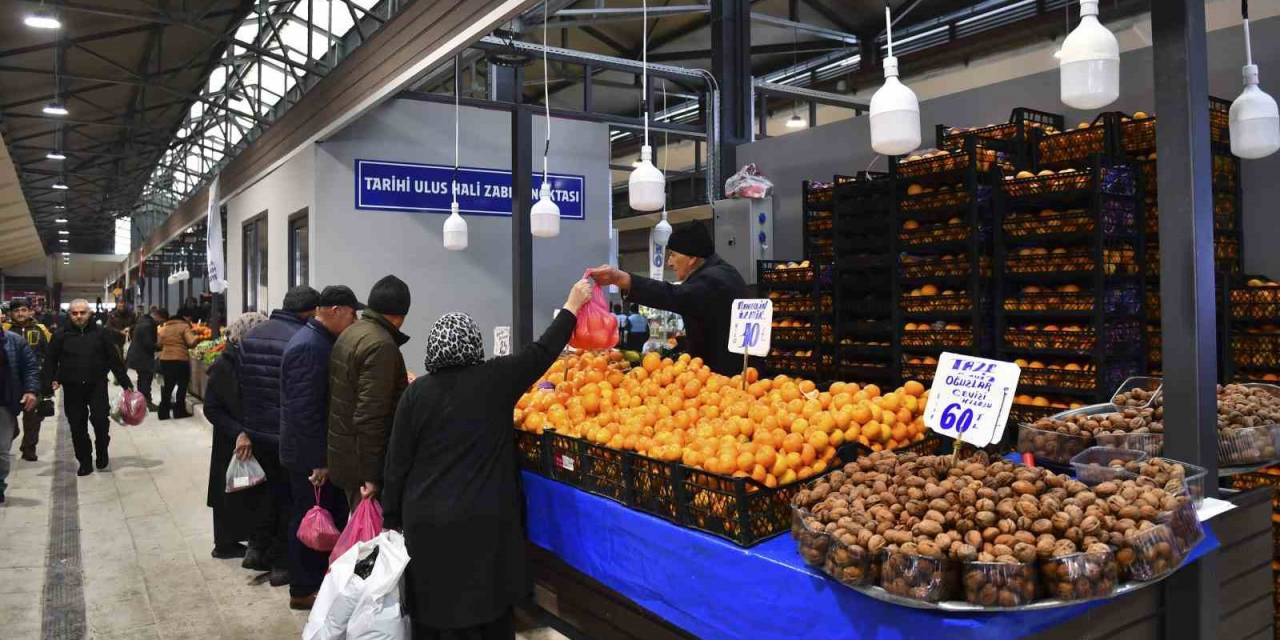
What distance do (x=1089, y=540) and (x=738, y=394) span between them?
1680 mm

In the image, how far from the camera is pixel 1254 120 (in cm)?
293

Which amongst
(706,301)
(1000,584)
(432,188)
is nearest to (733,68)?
(432,188)

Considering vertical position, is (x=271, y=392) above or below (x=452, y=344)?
below

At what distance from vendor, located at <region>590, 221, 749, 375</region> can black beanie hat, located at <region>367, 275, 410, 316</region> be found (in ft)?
3.46

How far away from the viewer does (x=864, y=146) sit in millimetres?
6523

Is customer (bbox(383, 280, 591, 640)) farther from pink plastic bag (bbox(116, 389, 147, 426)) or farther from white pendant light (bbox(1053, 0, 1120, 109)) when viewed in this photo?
pink plastic bag (bbox(116, 389, 147, 426))

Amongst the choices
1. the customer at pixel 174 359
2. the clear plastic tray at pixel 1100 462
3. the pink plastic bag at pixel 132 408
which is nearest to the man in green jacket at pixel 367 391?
the clear plastic tray at pixel 1100 462

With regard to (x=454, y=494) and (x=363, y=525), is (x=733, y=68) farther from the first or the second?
(x=454, y=494)

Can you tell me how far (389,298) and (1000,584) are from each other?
268 centimetres

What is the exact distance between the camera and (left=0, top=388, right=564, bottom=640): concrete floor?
4047 millimetres

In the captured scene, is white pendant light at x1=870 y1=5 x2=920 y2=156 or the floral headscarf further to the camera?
the floral headscarf

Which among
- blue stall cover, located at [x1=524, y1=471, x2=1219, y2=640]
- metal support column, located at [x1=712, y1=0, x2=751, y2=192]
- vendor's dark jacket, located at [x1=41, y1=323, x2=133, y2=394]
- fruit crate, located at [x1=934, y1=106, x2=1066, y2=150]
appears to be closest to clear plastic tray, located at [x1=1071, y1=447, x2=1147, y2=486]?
blue stall cover, located at [x1=524, y1=471, x2=1219, y2=640]

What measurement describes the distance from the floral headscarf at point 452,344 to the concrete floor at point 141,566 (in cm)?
160

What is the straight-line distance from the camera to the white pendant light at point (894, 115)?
249 cm
